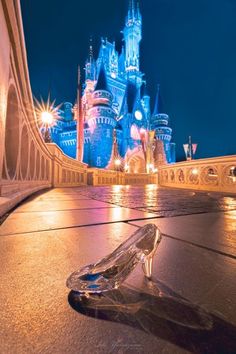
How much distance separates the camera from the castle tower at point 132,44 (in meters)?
47.3

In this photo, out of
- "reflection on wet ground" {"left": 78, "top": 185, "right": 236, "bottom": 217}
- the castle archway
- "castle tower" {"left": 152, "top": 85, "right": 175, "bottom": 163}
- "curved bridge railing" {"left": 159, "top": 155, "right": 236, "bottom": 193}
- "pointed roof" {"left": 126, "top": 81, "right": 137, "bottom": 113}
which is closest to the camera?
"reflection on wet ground" {"left": 78, "top": 185, "right": 236, "bottom": 217}

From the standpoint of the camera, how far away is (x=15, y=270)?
87cm

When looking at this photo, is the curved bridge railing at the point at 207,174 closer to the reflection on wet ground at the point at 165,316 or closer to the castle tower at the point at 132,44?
the reflection on wet ground at the point at 165,316

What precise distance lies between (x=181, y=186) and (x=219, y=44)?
67033mm

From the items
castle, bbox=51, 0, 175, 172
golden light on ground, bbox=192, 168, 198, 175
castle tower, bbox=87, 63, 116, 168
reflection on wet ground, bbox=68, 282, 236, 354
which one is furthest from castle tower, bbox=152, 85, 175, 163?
reflection on wet ground, bbox=68, 282, 236, 354

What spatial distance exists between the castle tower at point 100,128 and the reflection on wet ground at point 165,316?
30775 mm


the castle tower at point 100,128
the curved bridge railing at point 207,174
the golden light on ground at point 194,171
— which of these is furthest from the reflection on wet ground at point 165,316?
the castle tower at point 100,128

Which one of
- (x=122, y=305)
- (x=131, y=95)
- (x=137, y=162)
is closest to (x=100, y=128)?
(x=137, y=162)

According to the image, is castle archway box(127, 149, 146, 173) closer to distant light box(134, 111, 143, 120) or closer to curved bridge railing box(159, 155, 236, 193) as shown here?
distant light box(134, 111, 143, 120)

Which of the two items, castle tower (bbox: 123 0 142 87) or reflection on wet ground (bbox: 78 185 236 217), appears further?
castle tower (bbox: 123 0 142 87)

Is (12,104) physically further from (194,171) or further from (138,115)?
(138,115)

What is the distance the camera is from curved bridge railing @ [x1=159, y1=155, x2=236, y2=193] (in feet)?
22.2

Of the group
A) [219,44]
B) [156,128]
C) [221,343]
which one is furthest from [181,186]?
[219,44]

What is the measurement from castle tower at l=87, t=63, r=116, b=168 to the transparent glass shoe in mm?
30625
